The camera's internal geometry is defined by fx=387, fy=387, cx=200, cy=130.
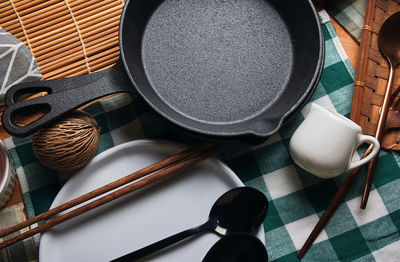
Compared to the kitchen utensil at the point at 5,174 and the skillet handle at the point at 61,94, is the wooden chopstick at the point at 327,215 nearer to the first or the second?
the skillet handle at the point at 61,94

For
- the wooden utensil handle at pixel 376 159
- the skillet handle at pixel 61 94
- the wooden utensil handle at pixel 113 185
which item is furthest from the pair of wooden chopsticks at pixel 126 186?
the wooden utensil handle at pixel 376 159

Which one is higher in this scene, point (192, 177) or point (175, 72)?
point (175, 72)

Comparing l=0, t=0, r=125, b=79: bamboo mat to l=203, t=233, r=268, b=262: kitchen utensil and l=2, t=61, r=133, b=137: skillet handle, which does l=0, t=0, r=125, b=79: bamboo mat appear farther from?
l=203, t=233, r=268, b=262: kitchen utensil

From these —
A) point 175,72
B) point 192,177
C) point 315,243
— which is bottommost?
point 315,243

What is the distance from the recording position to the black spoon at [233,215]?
24.1 inches

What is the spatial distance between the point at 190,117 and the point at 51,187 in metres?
0.26

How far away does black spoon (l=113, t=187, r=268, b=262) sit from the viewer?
0.61m

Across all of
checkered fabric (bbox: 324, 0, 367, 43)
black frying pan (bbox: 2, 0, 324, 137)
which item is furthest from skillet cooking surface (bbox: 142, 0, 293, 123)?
checkered fabric (bbox: 324, 0, 367, 43)

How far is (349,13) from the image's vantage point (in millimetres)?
717

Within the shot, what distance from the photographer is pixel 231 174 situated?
63 centimetres

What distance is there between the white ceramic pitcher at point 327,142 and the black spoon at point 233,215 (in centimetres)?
10

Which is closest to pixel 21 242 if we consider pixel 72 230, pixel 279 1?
pixel 72 230

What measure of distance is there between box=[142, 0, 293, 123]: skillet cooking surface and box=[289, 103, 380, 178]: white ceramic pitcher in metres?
0.10

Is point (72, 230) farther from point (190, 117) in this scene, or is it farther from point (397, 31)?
point (397, 31)
